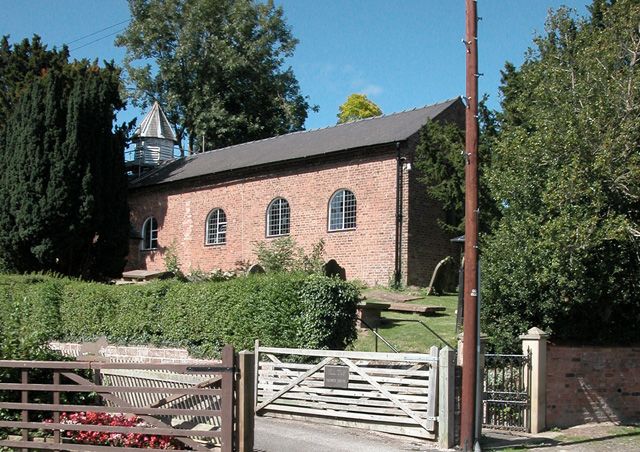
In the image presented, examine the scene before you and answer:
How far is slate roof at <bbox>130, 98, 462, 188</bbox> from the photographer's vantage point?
3005cm

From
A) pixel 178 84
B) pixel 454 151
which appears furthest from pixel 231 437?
pixel 178 84

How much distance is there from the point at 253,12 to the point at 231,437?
47.2 m

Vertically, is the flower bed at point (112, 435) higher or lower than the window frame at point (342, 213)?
lower

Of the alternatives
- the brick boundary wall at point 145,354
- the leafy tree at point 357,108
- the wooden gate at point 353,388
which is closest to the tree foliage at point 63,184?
the brick boundary wall at point 145,354

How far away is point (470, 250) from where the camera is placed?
1214cm

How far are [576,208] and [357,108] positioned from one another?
153 feet

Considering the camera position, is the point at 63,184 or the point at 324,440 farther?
→ the point at 63,184

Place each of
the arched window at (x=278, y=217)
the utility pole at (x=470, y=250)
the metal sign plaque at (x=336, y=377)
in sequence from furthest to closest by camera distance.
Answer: the arched window at (x=278, y=217), the metal sign plaque at (x=336, y=377), the utility pole at (x=470, y=250)

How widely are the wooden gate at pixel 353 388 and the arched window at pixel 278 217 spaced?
1777 centimetres

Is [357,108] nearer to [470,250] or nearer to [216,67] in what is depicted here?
[216,67]

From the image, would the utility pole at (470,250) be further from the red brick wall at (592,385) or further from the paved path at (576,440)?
the red brick wall at (592,385)

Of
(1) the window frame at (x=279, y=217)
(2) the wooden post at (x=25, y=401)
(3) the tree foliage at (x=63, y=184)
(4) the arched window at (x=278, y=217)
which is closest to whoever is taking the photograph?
(2) the wooden post at (x=25, y=401)

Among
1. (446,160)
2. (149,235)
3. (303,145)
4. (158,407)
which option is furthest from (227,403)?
(149,235)

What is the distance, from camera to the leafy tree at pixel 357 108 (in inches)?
2340
